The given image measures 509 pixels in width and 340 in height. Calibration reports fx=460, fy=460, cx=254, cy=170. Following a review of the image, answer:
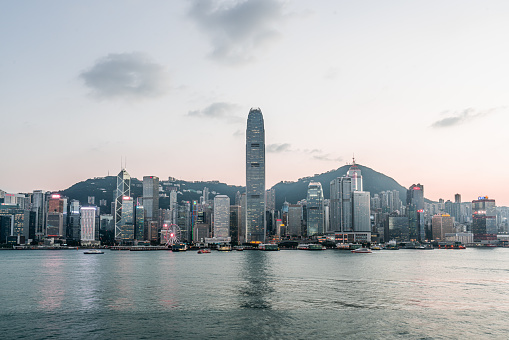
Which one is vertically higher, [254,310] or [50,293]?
[254,310]

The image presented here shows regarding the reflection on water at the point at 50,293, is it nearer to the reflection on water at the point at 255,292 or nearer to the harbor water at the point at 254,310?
the harbor water at the point at 254,310

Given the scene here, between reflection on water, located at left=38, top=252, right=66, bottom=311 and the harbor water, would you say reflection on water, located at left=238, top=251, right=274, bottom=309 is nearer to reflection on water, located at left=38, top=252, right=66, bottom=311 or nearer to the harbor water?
the harbor water

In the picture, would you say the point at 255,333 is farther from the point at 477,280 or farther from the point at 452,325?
the point at 477,280

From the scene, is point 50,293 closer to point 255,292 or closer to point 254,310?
point 255,292

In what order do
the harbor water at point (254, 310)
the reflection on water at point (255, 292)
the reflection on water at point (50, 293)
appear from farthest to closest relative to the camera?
1. the reflection on water at point (50, 293)
2. the reflection on water at point (255, 292)
3. the harbor water at point (254, 310)

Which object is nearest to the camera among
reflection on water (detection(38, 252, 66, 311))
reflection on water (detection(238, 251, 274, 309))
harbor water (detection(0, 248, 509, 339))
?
harbor water (detection(0, 248, 509, 339))

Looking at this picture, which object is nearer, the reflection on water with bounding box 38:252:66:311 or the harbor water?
the harbor water

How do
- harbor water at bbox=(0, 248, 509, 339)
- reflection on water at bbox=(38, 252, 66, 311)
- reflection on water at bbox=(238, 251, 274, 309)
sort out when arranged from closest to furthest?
harbor water at bbox=(0, 248, 509, 339), reflection on water at bbox=(238, 251, 274, 309), reflection on water at bbox=(38, 252, 66, 311)

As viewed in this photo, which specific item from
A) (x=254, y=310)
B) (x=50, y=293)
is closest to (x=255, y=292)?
(x=254, y=310)

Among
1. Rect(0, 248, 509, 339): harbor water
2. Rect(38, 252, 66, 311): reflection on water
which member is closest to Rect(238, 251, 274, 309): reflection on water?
Rect(0, 248, 509, 339): harbor water

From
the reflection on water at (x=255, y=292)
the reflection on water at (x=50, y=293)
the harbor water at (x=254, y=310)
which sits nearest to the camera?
the harbor water at (x=254, y=310)

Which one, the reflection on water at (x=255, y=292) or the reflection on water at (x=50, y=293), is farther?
the reflection on water at (x=50, y=293)

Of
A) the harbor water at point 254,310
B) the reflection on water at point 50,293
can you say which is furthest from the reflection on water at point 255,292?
the reflection on water at point 50,293
